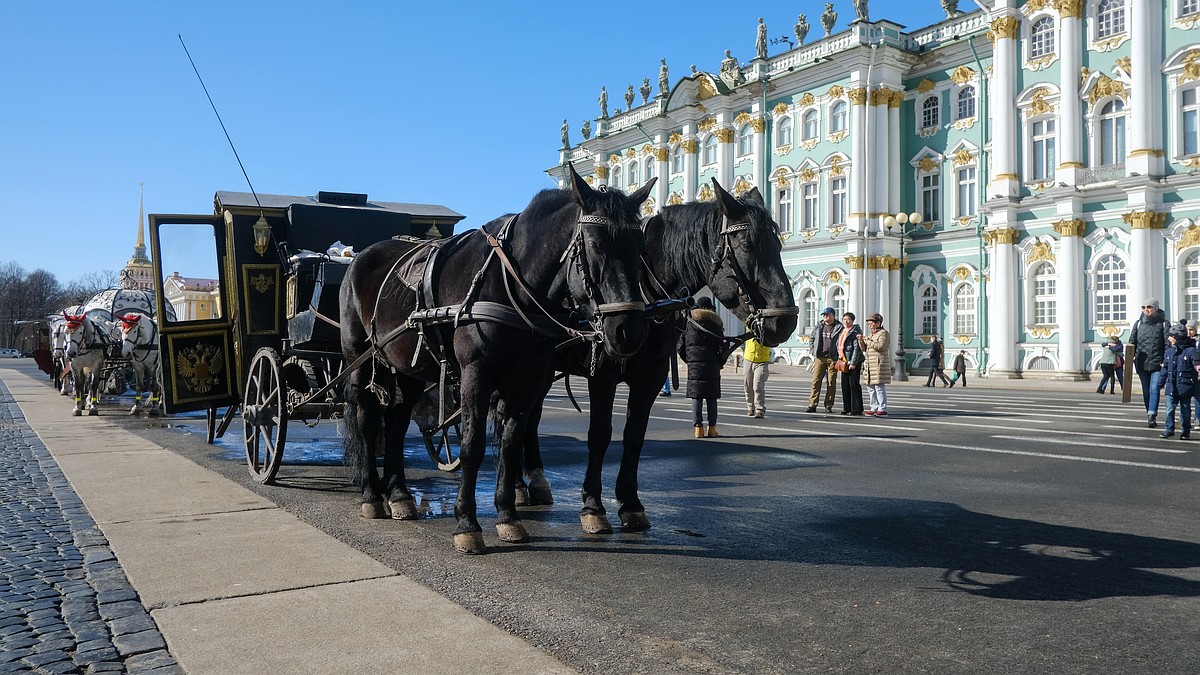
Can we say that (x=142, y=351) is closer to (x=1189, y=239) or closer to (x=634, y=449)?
(x=634, y=449)

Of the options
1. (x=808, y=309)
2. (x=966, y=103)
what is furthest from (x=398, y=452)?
(x=808, y=309)

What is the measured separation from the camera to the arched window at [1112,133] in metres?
32.0

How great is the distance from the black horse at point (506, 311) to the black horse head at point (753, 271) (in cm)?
61

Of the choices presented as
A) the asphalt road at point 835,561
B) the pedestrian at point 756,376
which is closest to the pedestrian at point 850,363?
the pedestrian at point 756,376

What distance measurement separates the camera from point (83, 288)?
11025 centimetres

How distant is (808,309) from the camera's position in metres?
43.8

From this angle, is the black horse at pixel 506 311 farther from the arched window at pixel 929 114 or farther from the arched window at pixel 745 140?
the arched window at pixel 745 140

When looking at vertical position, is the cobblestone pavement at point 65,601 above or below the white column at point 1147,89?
below

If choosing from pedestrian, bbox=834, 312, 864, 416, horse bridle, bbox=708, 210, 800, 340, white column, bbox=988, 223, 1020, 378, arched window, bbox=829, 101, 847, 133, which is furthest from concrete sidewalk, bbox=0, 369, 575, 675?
arched window, bbox=829, 101, 847, 133

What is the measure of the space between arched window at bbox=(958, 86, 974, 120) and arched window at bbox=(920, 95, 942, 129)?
1.11 metres

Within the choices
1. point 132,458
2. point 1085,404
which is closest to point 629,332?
point 132,458

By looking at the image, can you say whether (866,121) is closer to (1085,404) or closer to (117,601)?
(1085,404)

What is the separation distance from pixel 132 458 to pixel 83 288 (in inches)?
4610

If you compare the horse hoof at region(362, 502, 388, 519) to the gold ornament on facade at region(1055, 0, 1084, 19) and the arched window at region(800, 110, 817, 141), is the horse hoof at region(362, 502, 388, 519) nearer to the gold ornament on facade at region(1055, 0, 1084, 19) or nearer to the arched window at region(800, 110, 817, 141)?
the gold ornament on facade at region(1055, 0, 1084, 19)
